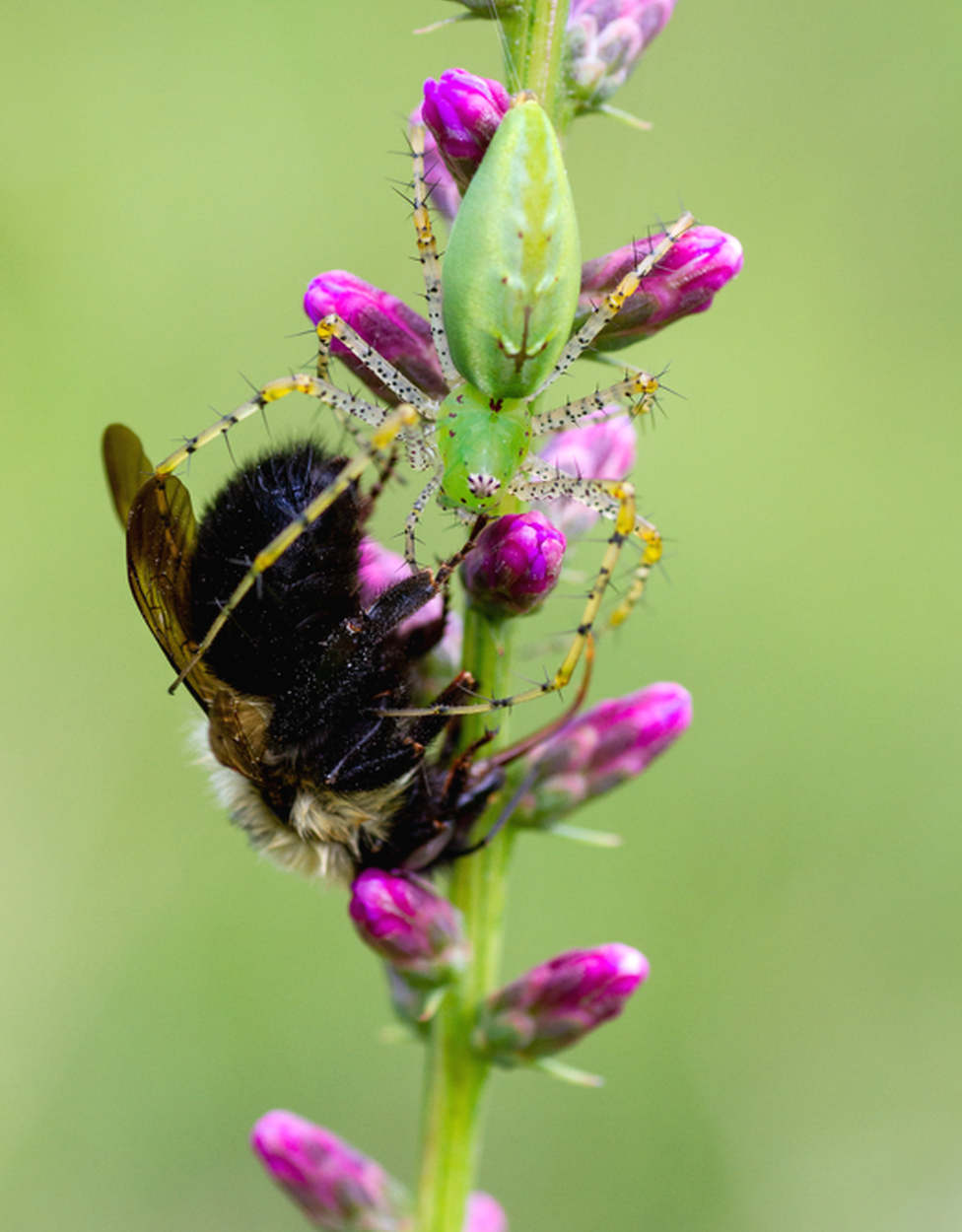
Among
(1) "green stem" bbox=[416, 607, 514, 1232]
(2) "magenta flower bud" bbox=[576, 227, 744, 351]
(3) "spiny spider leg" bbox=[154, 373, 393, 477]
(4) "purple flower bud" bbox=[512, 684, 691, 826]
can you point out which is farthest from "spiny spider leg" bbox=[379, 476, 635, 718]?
(3) "spiny spider leg" bbox=[154, 373, 393, 477]

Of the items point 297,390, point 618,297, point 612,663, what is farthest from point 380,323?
point 612,663

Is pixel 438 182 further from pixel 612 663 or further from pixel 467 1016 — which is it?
pixel 612 663

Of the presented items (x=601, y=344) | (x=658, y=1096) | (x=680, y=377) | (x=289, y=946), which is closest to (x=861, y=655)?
(x=680, y=377)

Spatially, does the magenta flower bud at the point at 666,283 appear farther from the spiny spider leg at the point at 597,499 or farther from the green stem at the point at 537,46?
the green stem at the point at 537,46

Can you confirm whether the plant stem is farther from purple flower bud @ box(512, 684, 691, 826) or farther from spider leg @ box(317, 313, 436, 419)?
spider leg @ box(317, 313, 436, 419)

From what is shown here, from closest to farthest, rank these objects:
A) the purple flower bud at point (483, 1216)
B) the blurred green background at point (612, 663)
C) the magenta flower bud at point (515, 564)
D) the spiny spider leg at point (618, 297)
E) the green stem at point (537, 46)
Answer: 1. the green stem at point (537, 46)
2. the magenta flower bud at point (515, 564)
3. the spiny spider leg at point (618, 297)
4. the purple flower bud at point (483, 1216)
5. the blurred green background at point (612, 663)

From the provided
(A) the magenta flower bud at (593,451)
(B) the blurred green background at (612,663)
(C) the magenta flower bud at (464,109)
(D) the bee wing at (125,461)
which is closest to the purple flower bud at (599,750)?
(A) the magenta flower bud at (593,451)
